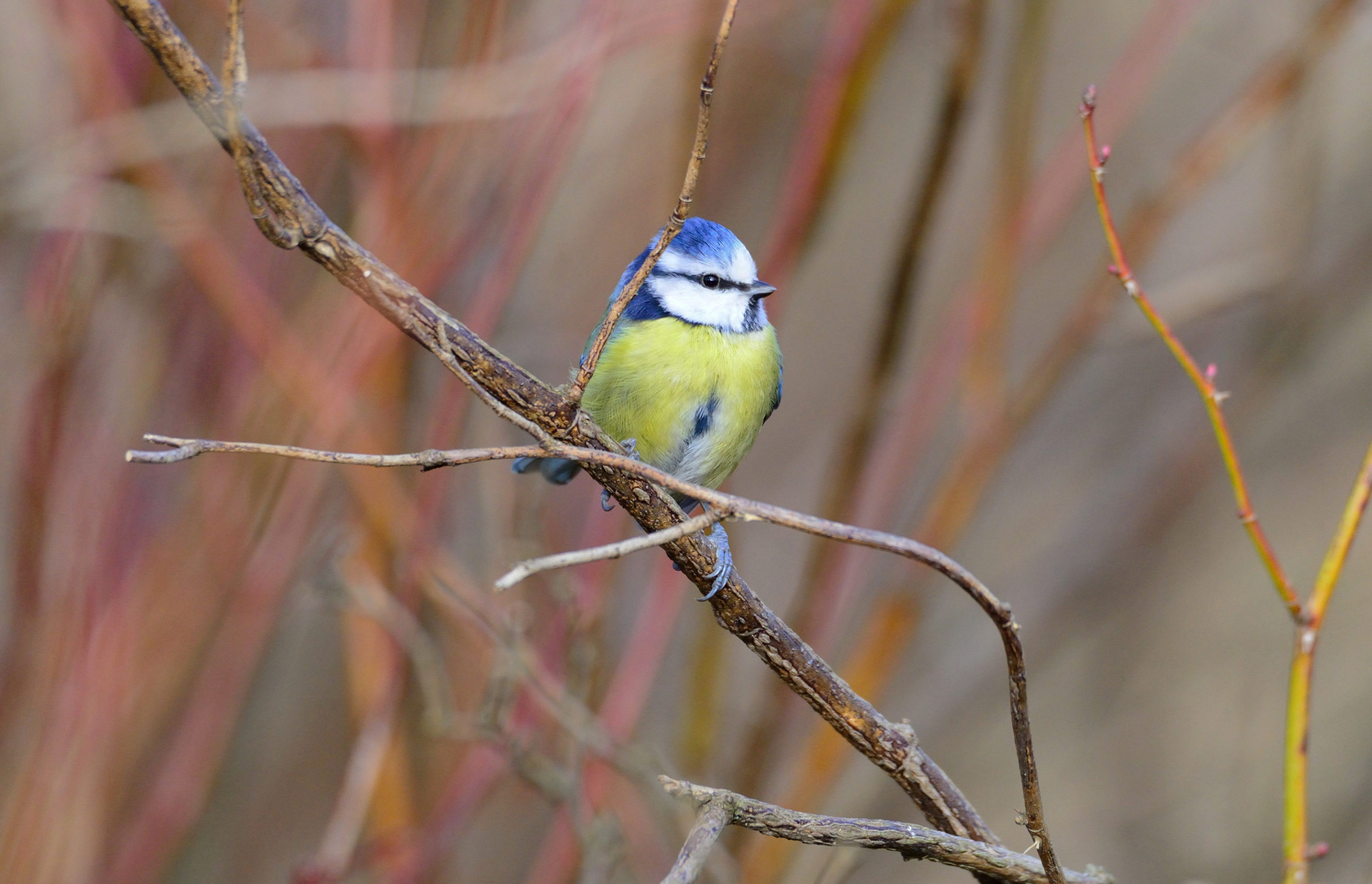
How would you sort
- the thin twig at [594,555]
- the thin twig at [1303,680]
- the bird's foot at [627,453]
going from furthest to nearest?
the bird's foot at [627,453], the thin twig at [1303,680], the thin twig at [594,555]

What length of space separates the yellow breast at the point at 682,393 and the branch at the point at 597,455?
528mm

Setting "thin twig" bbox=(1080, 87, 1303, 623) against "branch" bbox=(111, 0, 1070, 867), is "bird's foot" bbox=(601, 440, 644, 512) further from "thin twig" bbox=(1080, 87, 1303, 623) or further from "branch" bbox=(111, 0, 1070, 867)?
"thin twig" bbox=(1080, 87, 1303, 623)

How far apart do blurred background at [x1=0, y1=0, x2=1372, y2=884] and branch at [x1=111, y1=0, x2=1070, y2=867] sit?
0.83 feet

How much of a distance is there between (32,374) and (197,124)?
1.55 ft

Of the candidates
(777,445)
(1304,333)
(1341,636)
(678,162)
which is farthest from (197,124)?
(1341,636)

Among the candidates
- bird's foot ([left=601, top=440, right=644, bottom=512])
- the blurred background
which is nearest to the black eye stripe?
the blurred background

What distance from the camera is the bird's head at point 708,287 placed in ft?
5.47

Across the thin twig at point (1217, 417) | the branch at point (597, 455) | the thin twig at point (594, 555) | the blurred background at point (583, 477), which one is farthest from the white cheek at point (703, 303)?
the thin twig at point (594, 555)

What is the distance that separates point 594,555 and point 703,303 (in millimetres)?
1047

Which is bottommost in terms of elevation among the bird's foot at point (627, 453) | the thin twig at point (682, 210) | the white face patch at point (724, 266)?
the thin twig at point (682, 210)

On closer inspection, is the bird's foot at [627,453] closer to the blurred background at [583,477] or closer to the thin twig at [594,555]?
the blurred background at [583,477]

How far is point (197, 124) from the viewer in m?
1.66

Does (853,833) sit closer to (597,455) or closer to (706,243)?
(597,455)

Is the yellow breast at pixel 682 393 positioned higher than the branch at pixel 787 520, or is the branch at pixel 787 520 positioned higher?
the yellow breast at pixel 682 393
